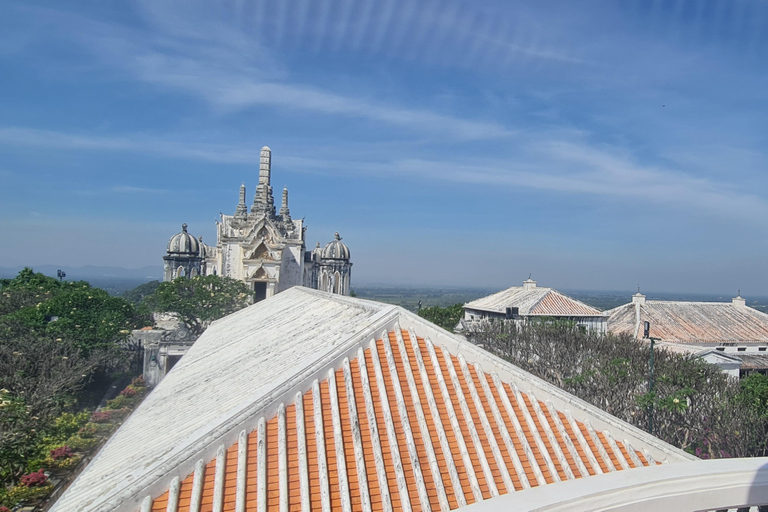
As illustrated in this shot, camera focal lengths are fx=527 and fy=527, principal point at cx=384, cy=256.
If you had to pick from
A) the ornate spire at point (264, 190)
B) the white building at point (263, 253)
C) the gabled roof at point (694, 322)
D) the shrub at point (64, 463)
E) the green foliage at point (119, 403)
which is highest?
the ornate spire at point (264, 190)

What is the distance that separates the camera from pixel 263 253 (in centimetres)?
4447

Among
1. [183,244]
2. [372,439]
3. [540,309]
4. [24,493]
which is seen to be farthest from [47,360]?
[540,309]

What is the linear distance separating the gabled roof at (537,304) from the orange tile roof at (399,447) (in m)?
31.9

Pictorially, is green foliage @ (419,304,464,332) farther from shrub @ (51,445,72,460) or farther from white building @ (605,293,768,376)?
shrub @ (51,445,72,460)

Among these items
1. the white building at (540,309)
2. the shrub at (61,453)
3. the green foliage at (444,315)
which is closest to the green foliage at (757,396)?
the white building at (540,309)

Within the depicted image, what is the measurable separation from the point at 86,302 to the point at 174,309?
18.6ft

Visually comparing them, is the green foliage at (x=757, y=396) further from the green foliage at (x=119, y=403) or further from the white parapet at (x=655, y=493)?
the green foliage at (x=119, y=403)

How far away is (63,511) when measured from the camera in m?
7.20

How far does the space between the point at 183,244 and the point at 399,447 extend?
4524 cm

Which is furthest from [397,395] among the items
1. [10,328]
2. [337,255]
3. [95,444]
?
[337,255]

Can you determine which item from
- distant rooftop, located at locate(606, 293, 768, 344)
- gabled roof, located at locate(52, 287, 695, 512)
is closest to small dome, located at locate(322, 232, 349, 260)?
distant rooftop, located at locate(606, 293, 768, 344)

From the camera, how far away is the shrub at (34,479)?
57.9ft

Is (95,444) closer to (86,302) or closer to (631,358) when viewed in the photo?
(86,302)

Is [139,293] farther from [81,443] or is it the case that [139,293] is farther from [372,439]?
[372,439]
